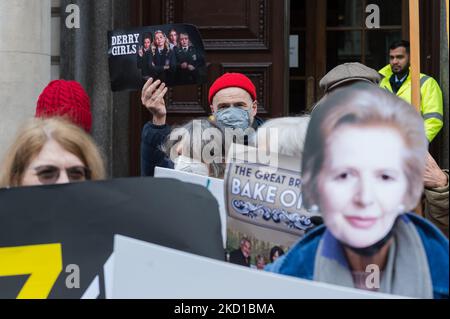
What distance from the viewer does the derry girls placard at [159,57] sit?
4223 mm

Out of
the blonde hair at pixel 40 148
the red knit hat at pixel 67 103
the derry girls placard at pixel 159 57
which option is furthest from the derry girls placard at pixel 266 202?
the derry girls placard at pixel 159 57

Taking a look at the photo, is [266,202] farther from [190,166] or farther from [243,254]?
[190,166]

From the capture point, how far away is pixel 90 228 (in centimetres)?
216

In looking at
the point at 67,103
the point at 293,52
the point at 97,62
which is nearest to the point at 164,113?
the point at 67,103

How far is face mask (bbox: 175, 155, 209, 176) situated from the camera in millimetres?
3535

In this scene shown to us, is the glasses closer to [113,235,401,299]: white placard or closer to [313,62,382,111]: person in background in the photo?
[113,235,401,299]: white placard

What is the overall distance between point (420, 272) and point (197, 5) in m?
5.47

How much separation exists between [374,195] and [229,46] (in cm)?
531

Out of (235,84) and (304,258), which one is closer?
(304,258)

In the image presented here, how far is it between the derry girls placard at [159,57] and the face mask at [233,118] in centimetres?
24

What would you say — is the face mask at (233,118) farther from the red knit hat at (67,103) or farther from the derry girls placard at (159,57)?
the red knit hat at (67,103)

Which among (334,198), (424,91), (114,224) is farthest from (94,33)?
(334,198)

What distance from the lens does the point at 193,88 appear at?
22.8 ft
